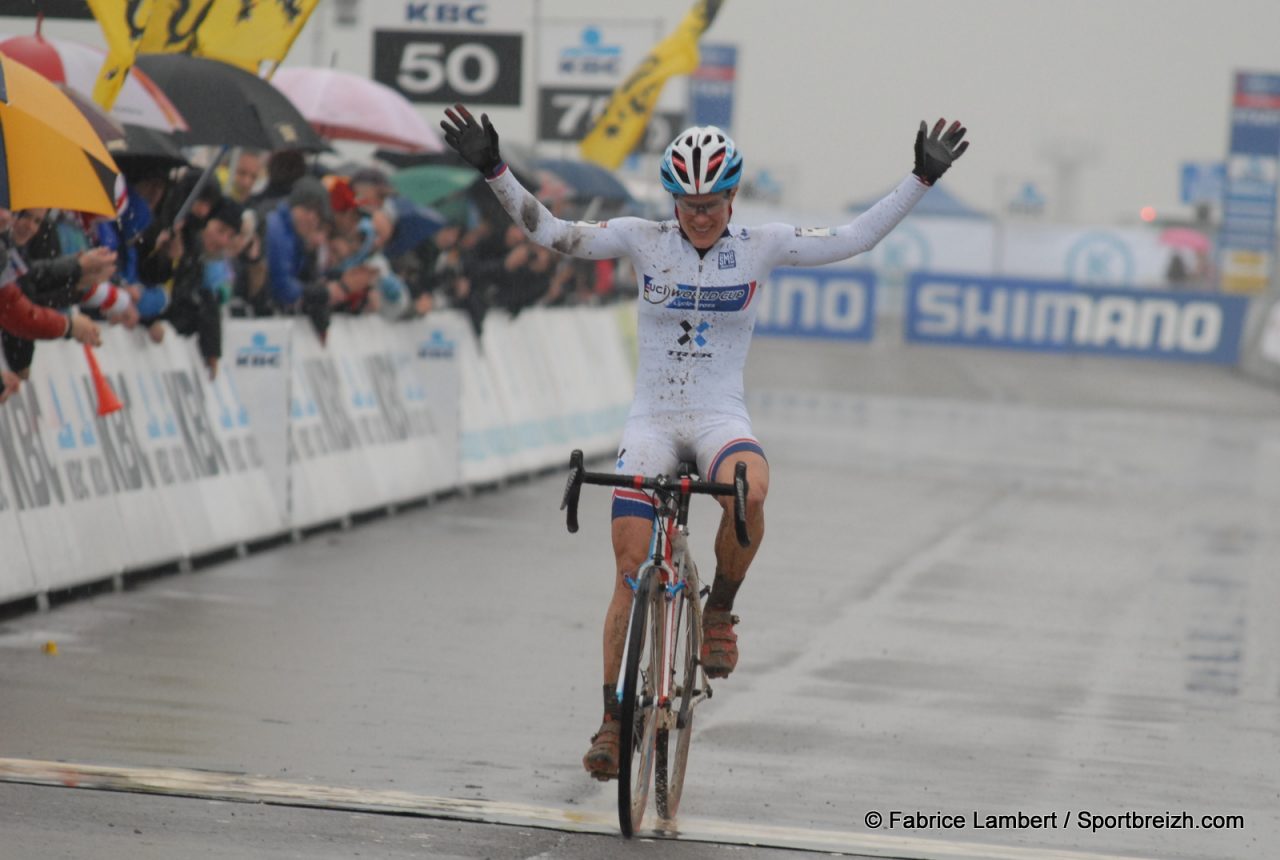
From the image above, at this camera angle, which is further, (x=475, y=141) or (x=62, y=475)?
(x=62, y=475)

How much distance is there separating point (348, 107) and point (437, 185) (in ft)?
4.74

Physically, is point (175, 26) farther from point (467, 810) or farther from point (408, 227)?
point (467, 810)

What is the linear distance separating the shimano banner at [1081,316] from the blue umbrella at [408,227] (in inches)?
1133

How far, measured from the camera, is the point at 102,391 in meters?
11.8

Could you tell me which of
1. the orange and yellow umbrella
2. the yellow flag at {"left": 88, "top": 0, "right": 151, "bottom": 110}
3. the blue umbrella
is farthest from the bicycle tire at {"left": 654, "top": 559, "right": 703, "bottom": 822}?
the blue umbrella

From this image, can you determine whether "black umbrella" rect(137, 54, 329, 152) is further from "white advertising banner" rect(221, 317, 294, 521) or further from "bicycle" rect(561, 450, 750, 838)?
"bicycle" rect(561, 450, 750, 838)

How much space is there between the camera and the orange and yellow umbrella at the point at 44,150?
982cm

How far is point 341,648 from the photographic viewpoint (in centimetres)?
1091

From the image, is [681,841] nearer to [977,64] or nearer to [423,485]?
[423,485]

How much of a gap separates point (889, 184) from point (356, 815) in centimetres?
5562

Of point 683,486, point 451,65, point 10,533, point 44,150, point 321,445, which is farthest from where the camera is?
point 451,65

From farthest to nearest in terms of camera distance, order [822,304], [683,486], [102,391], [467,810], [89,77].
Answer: [822,304] → [89,77] → [102,391] → [467,810] → [683,486]

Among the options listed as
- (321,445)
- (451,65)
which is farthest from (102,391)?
(451,65)

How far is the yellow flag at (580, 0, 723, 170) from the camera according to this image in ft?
86.5
